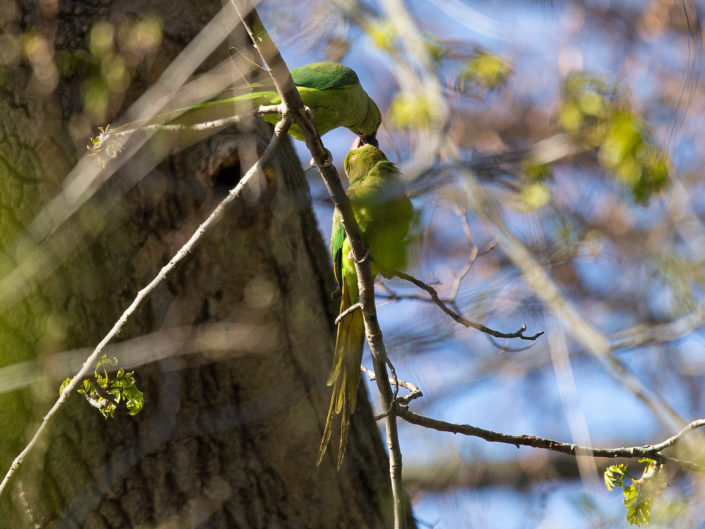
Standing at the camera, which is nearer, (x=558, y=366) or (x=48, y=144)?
(x=48, y=144)

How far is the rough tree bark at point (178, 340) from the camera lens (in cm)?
210

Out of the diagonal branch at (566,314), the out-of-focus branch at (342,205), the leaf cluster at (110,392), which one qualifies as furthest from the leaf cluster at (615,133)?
the leaf cluster at (110,392)

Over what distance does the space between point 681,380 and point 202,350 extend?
4730 mm

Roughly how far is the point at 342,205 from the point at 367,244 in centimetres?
64

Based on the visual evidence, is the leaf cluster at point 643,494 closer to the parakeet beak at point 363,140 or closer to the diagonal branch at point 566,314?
the diagonal branch at point 566,314

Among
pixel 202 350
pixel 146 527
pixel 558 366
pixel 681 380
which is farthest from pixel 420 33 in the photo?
pixel 681 380

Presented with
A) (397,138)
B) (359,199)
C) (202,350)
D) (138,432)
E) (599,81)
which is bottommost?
(138,432)

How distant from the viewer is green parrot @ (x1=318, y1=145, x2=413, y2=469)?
2260 millimetres

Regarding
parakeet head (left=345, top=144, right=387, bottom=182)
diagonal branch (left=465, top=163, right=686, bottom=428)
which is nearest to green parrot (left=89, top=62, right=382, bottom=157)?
parakeet head (left=345, top=144, right=387, bottom=182)

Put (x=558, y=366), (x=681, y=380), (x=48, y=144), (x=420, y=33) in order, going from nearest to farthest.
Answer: (x=48, y=144) < (x=558, y=366) < (x=420, y=33) < (x=681, y=380)

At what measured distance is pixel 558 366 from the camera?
9.90 ft

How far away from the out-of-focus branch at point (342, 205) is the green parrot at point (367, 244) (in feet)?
1.45

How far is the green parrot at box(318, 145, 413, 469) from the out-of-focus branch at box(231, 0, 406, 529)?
Answer: 44cm

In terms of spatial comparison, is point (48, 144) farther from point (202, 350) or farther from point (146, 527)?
point (146, 527)
